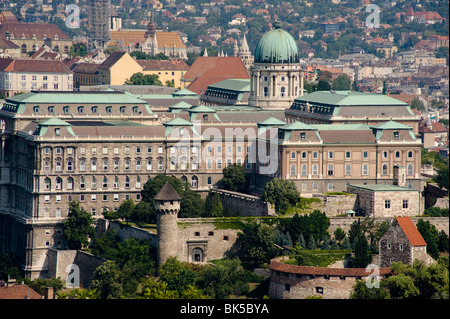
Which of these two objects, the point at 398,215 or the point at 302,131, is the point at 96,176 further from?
the point at 398,215

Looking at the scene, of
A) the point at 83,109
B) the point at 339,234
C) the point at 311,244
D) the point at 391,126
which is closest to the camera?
the point at 311,244

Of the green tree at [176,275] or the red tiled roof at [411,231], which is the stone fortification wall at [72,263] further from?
the red tiled roof at [411,231]

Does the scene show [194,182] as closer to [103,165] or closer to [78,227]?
[103,165]

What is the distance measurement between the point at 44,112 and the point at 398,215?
175 feet

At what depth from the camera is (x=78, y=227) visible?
174125 millimetres

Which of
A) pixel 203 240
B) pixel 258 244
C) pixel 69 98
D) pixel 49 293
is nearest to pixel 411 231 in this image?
pixel 258 244

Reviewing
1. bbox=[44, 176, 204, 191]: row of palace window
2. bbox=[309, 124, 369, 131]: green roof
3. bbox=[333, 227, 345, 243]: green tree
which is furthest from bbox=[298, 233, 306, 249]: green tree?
bbox=[44, 176, 204, 191]: row of palace window

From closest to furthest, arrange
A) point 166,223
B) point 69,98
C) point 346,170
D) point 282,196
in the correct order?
point 166,223
point 282,196
point 346,170
point 69,98

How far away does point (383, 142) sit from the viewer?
175250 mm

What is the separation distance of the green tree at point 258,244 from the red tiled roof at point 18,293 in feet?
73.2

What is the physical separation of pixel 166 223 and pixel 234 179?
78.2 ft

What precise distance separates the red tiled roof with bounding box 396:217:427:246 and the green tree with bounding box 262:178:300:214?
17.5m

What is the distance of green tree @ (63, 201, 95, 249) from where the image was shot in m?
174
